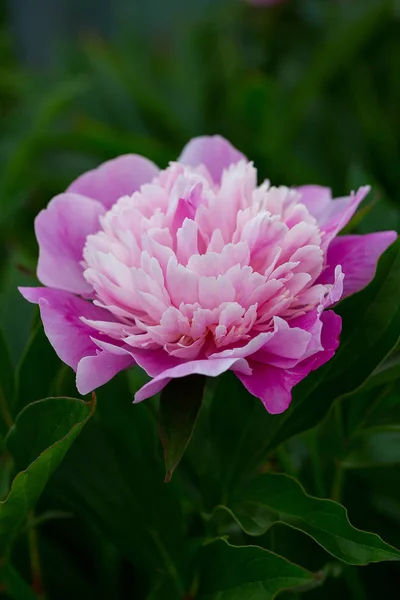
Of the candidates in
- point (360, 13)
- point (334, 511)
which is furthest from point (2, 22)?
point (334, 511)

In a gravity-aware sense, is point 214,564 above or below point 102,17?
above

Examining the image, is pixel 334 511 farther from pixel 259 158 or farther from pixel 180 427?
pixel 259 158

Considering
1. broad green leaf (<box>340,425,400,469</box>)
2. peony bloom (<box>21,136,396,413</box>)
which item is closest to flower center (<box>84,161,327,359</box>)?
peony bloom (<box>21,136,396,413</box>)

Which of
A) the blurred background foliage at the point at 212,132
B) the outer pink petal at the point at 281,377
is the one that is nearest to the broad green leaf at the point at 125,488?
the blurred background foliage at the point at 212,132

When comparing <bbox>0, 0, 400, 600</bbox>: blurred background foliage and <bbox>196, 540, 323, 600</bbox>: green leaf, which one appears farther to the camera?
<bbox>0, 0, 400, 600</bbox>: blurred background foliage

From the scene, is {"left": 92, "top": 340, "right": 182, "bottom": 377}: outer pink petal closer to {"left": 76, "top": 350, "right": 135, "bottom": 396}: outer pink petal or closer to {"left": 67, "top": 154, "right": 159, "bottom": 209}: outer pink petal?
{"left": 76, "top": 350, "right": 135, "bottom": 396}: outer pink petal

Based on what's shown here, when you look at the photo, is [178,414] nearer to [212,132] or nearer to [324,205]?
[324,205]

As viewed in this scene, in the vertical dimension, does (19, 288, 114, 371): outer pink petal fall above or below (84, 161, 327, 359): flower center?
below

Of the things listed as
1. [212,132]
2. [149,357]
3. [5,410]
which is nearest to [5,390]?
[5,410]
